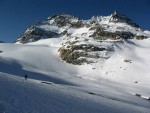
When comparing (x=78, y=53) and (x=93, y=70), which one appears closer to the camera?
(x=93, y=70)

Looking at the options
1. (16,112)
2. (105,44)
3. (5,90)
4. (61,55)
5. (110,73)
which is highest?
(105,44)

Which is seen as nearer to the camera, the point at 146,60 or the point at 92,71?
the point at 92,71

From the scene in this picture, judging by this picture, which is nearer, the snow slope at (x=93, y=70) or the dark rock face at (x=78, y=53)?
the snow slope at (x=93, y=70)

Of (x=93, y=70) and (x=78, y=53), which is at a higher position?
(x=78, y=53)

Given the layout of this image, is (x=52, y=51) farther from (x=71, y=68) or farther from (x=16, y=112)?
(x=16, y=112)

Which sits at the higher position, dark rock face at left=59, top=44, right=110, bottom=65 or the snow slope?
dark rock face at left=59, top=44, right=110, bottom=65

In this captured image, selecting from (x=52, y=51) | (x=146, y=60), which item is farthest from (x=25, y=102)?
(x=52, y=51)

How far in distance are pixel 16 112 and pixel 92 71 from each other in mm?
81339

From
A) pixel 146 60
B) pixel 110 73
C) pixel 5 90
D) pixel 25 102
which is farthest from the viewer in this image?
pixel 146 60

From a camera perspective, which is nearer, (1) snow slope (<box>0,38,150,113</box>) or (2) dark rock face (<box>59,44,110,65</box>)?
(1) snow slope (<box>0,38,150,113</box>)

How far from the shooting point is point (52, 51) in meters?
131

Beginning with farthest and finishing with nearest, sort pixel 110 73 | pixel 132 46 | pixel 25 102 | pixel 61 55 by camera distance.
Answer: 1. pixel 132 46
2. pixel 61 55
3. pixel 110 73
4. pixel 25 102

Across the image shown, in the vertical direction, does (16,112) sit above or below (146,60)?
below

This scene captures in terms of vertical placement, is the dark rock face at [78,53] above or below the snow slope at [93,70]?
above
